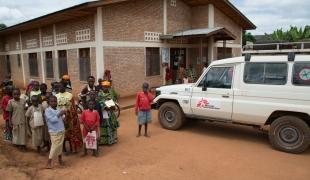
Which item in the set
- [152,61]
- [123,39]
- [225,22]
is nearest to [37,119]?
[123,39]

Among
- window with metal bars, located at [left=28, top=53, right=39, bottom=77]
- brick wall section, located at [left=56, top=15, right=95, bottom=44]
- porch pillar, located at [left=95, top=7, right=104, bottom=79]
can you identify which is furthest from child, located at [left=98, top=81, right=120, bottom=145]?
window with metal bars, located at [left=28, top=53, right=39, bottom=77]

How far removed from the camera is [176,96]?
777cm

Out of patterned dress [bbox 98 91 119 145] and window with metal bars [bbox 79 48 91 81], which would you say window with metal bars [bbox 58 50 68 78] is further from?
patterned dress [bbox 98 91 119 145]

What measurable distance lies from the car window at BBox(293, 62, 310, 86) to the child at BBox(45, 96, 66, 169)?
476cm

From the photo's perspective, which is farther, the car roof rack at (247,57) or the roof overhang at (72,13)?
the roof overhang at (72,13)

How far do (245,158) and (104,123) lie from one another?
10.2 feet

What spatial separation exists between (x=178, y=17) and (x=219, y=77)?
10.6 metres

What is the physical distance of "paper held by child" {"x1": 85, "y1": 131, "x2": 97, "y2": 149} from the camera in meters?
5.81

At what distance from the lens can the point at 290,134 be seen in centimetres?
612

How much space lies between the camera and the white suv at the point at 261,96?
19.6 feet

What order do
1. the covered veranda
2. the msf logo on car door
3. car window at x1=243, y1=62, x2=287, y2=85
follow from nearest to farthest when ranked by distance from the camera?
1. car window at x1=243, y1=62, x2=287, y2=85
2. the msf logo on car door
3. the covered veranda

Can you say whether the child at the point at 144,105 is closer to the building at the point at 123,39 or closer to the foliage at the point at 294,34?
the building at the point at 123,39

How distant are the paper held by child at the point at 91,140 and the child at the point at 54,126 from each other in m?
0.59

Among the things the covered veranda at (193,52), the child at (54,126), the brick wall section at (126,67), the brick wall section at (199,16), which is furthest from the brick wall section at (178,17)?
the child at (54,126)
